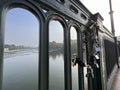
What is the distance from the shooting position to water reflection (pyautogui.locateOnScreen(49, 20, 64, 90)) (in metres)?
1.39

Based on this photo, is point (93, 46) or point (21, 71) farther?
point (93, 46)

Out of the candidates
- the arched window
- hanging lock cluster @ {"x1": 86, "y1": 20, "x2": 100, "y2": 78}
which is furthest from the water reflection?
hanging lock cluster @ {"x1": 86, "y1": 20, "x2": 100, "y2": 78}

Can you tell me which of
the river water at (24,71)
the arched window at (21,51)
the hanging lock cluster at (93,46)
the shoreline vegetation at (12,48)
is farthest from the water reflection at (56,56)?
the hanging lock cluster at (93,46)

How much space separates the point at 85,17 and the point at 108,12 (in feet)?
22.0

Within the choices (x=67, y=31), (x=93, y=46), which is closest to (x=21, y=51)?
(x=67, y=31)

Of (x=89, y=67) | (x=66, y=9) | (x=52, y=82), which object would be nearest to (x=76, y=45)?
(x=89, y=67)

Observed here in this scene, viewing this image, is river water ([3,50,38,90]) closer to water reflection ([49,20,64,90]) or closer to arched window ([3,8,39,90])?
arched window ([3,8,39,90])

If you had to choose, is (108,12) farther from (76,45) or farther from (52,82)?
(52,82)

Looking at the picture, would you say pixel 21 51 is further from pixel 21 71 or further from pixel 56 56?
pixel 56 56

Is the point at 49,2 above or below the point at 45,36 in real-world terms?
above

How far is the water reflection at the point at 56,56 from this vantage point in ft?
4.58

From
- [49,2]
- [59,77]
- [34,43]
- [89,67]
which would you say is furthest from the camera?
[89,67]

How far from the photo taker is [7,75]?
37.0 inches

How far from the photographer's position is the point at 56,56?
1.48 m
